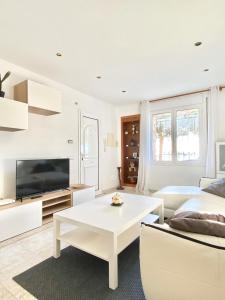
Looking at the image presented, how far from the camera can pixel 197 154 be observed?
431cm

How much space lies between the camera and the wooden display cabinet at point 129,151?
5.70 metres

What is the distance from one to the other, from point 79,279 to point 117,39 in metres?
2.68

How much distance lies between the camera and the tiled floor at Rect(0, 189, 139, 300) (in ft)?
4.77

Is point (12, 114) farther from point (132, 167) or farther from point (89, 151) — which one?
point (132, 167)

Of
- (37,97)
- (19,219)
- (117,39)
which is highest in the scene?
(117,39)

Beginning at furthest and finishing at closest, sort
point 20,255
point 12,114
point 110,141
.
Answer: point 110,141 → point 12,114 → point 20,255

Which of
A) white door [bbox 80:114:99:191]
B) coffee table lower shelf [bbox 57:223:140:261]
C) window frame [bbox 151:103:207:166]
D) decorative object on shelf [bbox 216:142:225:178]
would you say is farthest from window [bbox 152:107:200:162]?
coffee table lower shelf [bbox 57:223:140:261]

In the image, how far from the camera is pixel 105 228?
Result: 160 cm

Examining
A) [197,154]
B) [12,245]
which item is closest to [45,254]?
[12,245]

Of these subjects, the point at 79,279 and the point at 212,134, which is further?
the point at 212,134

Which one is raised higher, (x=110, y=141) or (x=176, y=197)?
(x=110, y=141)

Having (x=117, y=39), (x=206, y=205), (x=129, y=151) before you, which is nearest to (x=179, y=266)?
(x=206, y=205)

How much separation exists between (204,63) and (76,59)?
2050 mm

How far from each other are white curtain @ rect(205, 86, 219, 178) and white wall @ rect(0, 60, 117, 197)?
8.40 feet
